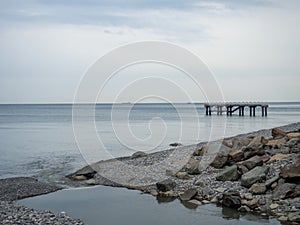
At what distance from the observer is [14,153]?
3156 centimetres

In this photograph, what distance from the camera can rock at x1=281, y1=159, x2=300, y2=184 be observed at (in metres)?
14.2

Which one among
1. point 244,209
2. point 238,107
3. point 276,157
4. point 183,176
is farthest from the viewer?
point 238,107

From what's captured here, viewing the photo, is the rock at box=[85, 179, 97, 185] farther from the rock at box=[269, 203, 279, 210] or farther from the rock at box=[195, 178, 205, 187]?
the rock at box=[269, 203, 279, 210]

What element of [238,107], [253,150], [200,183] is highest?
[238,107]

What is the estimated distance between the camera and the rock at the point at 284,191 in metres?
13.7

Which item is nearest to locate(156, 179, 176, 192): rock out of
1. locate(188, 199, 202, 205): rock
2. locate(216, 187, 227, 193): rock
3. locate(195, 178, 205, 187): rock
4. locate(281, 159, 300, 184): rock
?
locate(195, 178, 205, 187): rock

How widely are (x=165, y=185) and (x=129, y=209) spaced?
2.45 metres

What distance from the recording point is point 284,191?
13789 millimetres

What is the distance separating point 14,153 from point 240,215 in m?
22.4

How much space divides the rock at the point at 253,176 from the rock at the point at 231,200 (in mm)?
1050

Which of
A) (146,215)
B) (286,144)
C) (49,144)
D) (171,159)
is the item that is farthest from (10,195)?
(49,144)

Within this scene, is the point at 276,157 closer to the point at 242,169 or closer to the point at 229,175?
the point at 242,169

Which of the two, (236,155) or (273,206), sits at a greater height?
(236,155)

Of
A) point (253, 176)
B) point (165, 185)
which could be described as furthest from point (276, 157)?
point (165, 185)
